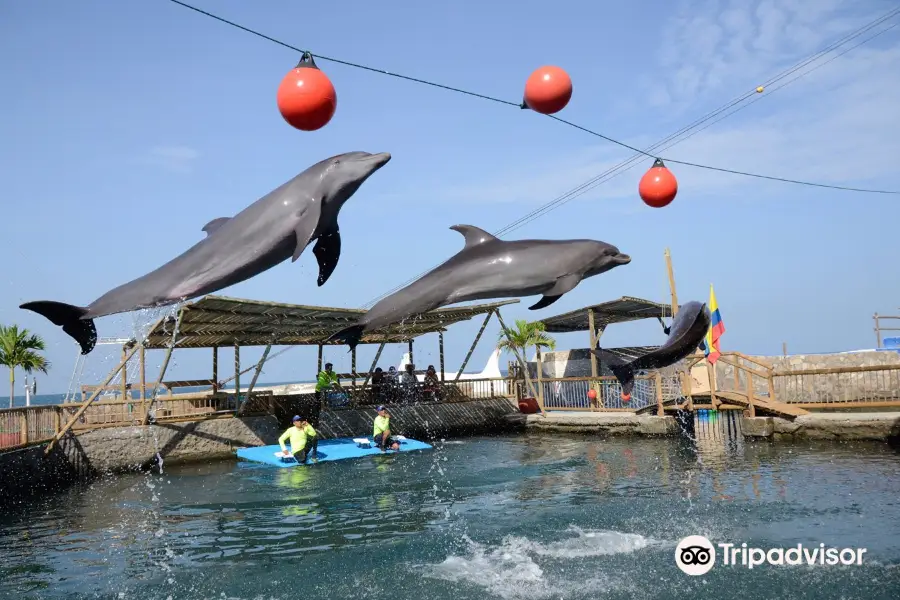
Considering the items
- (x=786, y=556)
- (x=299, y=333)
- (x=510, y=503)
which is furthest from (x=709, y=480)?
(x=299, y=333)

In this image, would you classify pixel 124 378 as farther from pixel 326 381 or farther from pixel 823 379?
pixel 823 379

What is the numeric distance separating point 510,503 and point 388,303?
683 centimetres

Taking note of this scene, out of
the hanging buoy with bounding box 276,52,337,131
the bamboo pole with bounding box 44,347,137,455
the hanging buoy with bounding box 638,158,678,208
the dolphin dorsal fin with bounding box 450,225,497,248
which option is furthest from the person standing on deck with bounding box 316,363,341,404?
the hanging buoy with bounding box 276,52,337,131

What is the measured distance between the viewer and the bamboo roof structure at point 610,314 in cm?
2442

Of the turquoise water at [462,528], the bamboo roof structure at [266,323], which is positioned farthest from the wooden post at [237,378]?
the turquoise water at [462,528]

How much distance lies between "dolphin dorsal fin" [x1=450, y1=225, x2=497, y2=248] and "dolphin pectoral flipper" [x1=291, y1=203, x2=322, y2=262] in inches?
71.4

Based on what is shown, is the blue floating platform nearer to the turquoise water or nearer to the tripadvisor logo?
the turquoise water

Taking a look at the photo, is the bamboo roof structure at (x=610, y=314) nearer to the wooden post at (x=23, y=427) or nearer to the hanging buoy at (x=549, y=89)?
the wooden post at (x=23, y=427)

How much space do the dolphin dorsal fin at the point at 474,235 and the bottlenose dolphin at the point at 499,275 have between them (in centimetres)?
5

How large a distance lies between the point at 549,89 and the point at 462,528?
6176 mm

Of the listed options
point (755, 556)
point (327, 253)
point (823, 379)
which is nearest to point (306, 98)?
point (327, 253)

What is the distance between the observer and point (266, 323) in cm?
1781

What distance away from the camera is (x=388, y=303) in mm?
5500

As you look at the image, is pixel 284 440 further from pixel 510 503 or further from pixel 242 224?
pixel 242 224
